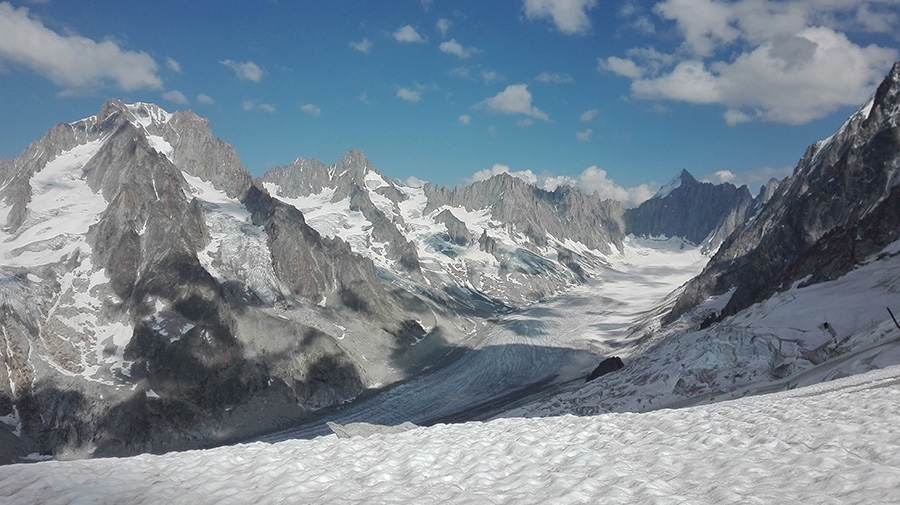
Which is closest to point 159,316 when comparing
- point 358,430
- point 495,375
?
point 495,375

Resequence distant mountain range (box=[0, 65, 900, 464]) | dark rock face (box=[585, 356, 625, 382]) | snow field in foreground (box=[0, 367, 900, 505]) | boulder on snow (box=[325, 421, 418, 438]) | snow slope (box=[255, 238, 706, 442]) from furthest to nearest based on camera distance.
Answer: snow slope (box=[255, 238, 706, 442])
dark rock face (box=[585, 356, 625, 382])
distant mountain range (box=[0, 65, 900, 464])
boulder on snow (box=[325, 421, 418, 438])
snow field in foreground (box=[0, 367, 900, 505])

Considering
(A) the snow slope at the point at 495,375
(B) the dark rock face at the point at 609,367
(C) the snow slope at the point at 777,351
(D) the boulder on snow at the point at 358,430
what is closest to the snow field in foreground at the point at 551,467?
(D) the boulder on snow at the point at 358,430

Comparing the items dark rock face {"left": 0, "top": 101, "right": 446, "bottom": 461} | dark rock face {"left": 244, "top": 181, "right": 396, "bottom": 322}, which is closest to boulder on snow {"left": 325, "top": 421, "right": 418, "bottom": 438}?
dark rock face {"left": 0, "top": 101, "right": 446, "bottom": 461}

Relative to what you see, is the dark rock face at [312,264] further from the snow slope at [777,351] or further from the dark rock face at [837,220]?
the snow slope at [777,351]

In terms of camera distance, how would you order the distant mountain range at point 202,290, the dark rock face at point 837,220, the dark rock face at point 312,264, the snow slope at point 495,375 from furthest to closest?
the dark rock face at point 312,264 → the snow slope at point 495,375 → the distant mountain range at point 202,290 → the dark rock face at point 837,220

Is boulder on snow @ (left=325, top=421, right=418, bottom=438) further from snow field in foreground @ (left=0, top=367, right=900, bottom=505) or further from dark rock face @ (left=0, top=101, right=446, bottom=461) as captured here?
dark rock face @ (left=0, top=101, right=446, bottom=461)

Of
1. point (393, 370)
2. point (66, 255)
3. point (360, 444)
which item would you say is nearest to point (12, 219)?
point (66, 255)

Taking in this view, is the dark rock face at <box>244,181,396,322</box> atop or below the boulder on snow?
atop
